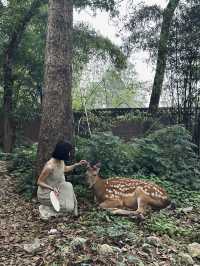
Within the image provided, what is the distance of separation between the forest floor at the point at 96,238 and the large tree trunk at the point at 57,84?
1.16m

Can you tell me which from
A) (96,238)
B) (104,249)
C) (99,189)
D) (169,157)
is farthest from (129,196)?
(169,157)

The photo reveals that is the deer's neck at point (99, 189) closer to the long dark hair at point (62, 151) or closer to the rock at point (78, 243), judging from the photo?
the long dark hair at point (62, 151)

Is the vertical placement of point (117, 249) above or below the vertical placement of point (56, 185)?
below

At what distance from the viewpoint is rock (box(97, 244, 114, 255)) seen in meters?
5.21

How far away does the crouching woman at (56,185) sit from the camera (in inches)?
261

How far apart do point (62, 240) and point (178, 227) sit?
5.77ft

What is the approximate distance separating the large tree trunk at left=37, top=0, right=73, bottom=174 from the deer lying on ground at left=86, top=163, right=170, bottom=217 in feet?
3.85

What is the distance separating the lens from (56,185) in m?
6.76

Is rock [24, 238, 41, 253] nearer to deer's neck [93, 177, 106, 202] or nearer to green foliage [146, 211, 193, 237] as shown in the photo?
green foliage [146, 211, 193, 237]

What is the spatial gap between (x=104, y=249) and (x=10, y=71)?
9172 mm

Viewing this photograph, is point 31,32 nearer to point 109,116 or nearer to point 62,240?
point 109,116

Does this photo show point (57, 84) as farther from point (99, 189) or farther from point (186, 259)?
point (186, 259)

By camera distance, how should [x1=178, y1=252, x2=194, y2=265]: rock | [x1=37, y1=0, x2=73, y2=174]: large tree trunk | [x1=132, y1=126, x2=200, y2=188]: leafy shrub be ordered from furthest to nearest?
1. [x1=132, y1=126, x2=200, y2=188]: leafy shrub
2. [x1=37, y1=0, x2=73, y2=174]: large tree trunk
3. [x1=178, y1=252, x2=194, y2=265]: rock

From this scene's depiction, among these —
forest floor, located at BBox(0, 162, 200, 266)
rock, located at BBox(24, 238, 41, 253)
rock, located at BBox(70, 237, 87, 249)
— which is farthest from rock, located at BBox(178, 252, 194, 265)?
rock, located at BBox(24, 238, 41, 253)
